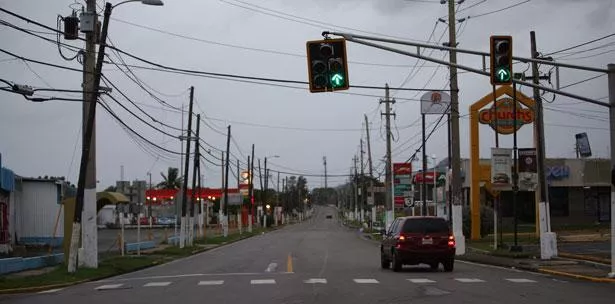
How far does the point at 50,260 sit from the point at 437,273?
50.9 ft

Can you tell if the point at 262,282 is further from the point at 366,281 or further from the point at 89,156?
the point at 89,156

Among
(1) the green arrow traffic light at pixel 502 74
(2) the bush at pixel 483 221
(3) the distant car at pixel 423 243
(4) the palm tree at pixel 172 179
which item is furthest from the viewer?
(4) the palm tree at pixel 172 179

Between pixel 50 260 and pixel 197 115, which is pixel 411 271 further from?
pixel 197 115

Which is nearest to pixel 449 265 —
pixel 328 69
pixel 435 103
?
pixel 328 69

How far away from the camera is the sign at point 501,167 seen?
113ft

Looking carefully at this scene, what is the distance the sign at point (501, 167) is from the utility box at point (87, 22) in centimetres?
1778

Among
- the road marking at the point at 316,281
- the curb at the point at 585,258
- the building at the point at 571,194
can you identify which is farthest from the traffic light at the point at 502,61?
the building at the point at 571,194

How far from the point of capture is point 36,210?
164 ft

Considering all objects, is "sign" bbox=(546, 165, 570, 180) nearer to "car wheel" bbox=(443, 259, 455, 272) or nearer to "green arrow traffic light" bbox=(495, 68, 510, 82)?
"car wheel" bbox=(443, 259, 455, 272)

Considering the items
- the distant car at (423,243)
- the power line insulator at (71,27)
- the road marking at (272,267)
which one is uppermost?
the power line insulator at (71,27)

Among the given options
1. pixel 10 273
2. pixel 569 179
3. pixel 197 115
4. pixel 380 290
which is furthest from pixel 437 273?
pixel 569 179

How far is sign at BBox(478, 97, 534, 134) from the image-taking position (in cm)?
4259

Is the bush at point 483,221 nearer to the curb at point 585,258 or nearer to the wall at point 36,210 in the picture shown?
the curb at point 585,258

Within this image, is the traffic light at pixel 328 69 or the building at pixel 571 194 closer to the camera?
the traffic light at pixel 328 69
